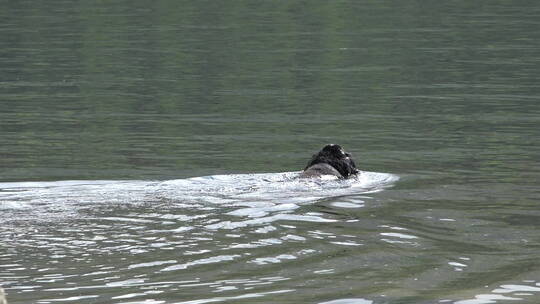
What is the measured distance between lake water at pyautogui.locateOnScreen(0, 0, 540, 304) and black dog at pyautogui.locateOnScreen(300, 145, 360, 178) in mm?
311

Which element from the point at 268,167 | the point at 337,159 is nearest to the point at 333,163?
the point at 337,159

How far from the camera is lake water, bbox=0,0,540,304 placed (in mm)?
11664

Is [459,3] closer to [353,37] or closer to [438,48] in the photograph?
[353,37]

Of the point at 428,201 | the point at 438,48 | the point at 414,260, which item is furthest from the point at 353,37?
the point at 414,260

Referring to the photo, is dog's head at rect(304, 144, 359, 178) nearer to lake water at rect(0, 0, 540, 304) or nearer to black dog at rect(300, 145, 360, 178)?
black dog at rect(300, 145, 360, 178)

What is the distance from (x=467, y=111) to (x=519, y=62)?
9284 millimetres

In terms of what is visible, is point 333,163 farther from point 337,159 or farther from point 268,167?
point 268,167

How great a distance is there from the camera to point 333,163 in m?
18.7

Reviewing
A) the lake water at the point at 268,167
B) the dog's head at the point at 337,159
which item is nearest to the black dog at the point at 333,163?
the dog's head at the point at 337,159

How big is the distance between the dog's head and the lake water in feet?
1.12

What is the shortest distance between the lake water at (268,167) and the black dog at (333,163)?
1.02 ft

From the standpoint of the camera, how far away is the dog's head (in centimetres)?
1864

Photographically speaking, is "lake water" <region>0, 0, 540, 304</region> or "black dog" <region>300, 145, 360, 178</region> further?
"black dog" <region>300, 145, 360, 178</region>

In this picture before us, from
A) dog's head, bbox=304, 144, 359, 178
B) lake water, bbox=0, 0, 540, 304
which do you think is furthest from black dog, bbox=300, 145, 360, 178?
lake water, bbox=0, 0, 540, 304
